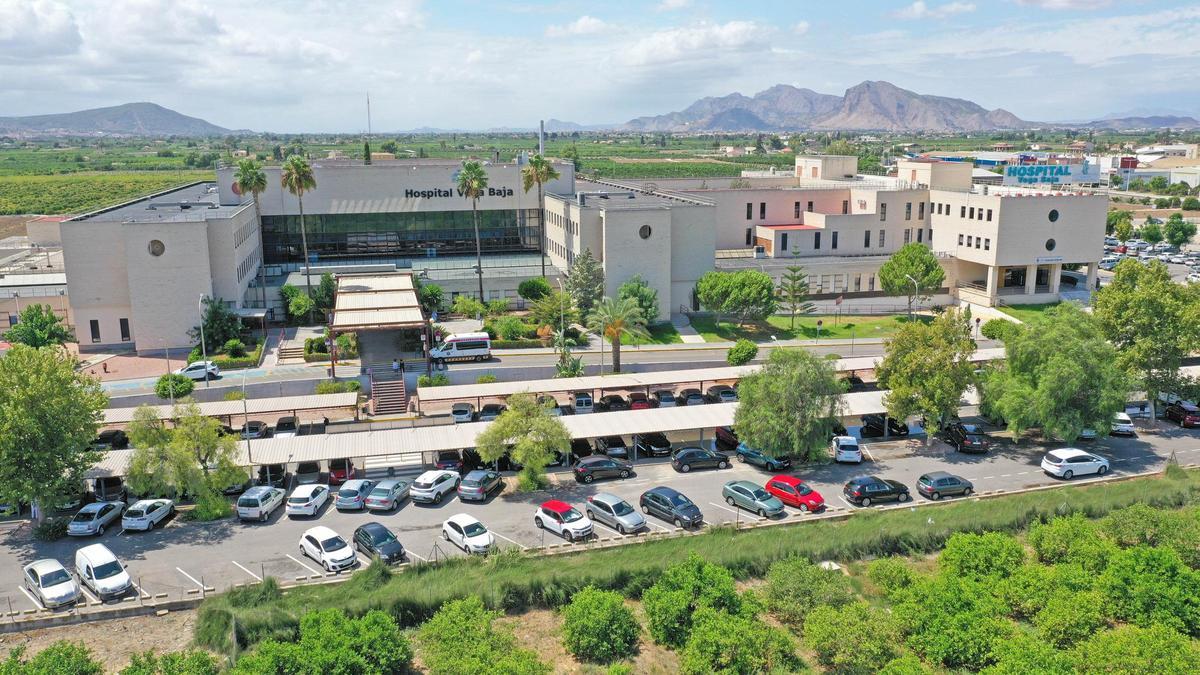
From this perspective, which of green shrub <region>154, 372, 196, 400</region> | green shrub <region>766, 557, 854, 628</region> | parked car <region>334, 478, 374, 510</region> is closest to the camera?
green shrub <region>766, 557, 854, 628</region>

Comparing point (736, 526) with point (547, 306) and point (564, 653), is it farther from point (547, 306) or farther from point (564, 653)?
point (547, 306)

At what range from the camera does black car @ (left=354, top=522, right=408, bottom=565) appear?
34.6 metres

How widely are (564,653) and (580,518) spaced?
8.29m

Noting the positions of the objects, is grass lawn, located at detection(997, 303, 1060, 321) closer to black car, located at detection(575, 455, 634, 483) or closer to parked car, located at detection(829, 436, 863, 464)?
parked car, located at detection(829, 436, 863, 464)

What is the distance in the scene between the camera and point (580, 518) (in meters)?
37.4

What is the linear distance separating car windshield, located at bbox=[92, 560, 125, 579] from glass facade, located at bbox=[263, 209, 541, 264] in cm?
5680

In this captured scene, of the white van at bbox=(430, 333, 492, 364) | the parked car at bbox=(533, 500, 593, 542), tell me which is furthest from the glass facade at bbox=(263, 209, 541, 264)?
the parked car at bbox=(533, 500, 593, 542)

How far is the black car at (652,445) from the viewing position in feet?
154

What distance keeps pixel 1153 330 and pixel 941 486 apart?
1997 centimetres

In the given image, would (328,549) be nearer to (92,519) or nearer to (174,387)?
(92,519)

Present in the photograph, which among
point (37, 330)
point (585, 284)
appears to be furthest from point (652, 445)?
point (37, 330)

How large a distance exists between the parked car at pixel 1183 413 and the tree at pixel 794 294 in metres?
→ 28.1

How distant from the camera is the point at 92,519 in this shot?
122ft

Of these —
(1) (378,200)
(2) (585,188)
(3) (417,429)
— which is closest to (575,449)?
(3) (417,429)
